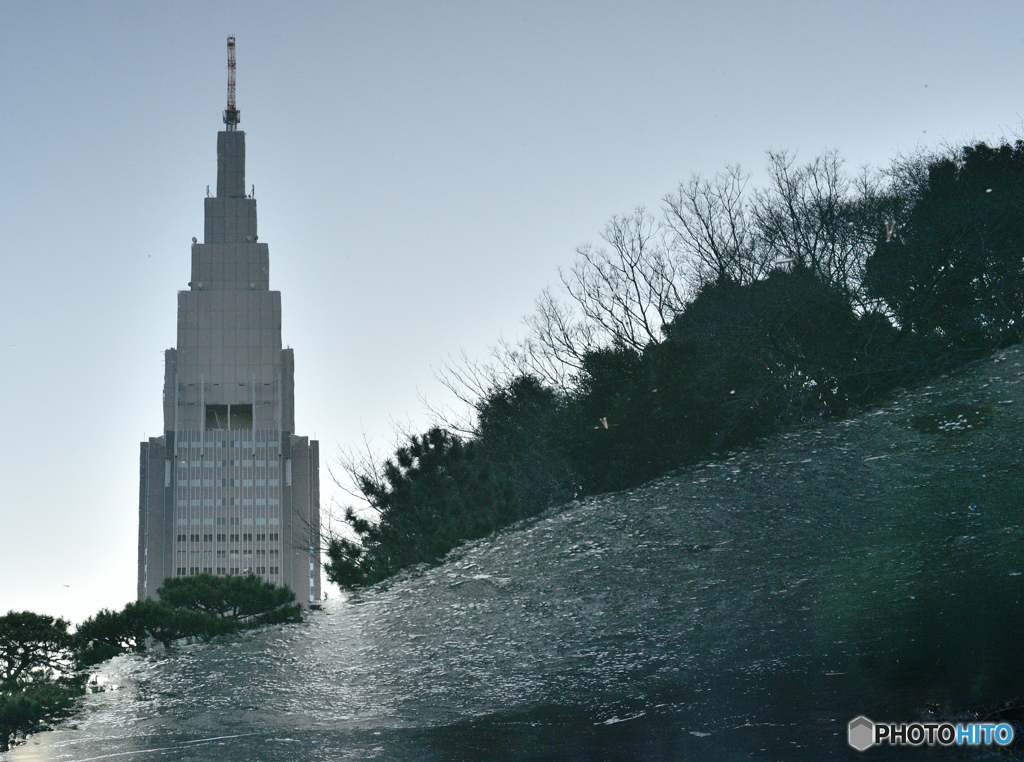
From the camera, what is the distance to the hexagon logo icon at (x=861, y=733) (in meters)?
2.70

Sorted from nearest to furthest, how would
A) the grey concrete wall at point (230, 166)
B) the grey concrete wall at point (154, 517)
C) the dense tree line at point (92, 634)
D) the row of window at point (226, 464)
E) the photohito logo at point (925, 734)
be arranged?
the photohito logo at point (925, 734), the dense tree line at point (92, 634), the row of window at point (226, 464), the grey concrete wall at point (154, 517), the grey concrete wall at point (230, 166)

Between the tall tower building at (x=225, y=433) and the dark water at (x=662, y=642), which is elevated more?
the tall tower building at (x=225, y=433)

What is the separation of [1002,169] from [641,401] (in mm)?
8512

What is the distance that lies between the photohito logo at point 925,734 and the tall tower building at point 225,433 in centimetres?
9077

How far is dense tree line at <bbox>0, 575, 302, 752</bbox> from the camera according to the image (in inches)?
149

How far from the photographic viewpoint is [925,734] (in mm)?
2701

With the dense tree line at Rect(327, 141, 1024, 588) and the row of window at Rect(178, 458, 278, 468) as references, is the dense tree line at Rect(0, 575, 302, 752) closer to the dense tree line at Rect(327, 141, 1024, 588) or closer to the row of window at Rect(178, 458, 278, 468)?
the dense tree line at Rect(327, 141, 1024, 588)

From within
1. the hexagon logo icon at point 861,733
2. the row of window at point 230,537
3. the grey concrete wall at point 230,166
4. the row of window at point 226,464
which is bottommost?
the hexagon logo icon at point 861,733

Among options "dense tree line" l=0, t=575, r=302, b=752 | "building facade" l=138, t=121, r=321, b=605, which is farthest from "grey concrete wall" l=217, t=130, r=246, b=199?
"dense tree line" l=0, t=575, r=302, b=752

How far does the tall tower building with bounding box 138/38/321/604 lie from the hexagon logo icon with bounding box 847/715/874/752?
90.7 meters

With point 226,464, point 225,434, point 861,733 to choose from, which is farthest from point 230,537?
point 861,733

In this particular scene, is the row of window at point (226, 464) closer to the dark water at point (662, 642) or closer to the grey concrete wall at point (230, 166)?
the grey concrete wall at point (230, 166)

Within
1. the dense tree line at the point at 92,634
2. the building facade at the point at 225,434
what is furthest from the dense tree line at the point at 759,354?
the building facade at the point at 225,434

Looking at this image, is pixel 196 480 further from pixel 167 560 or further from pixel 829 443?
pixel 829 443
